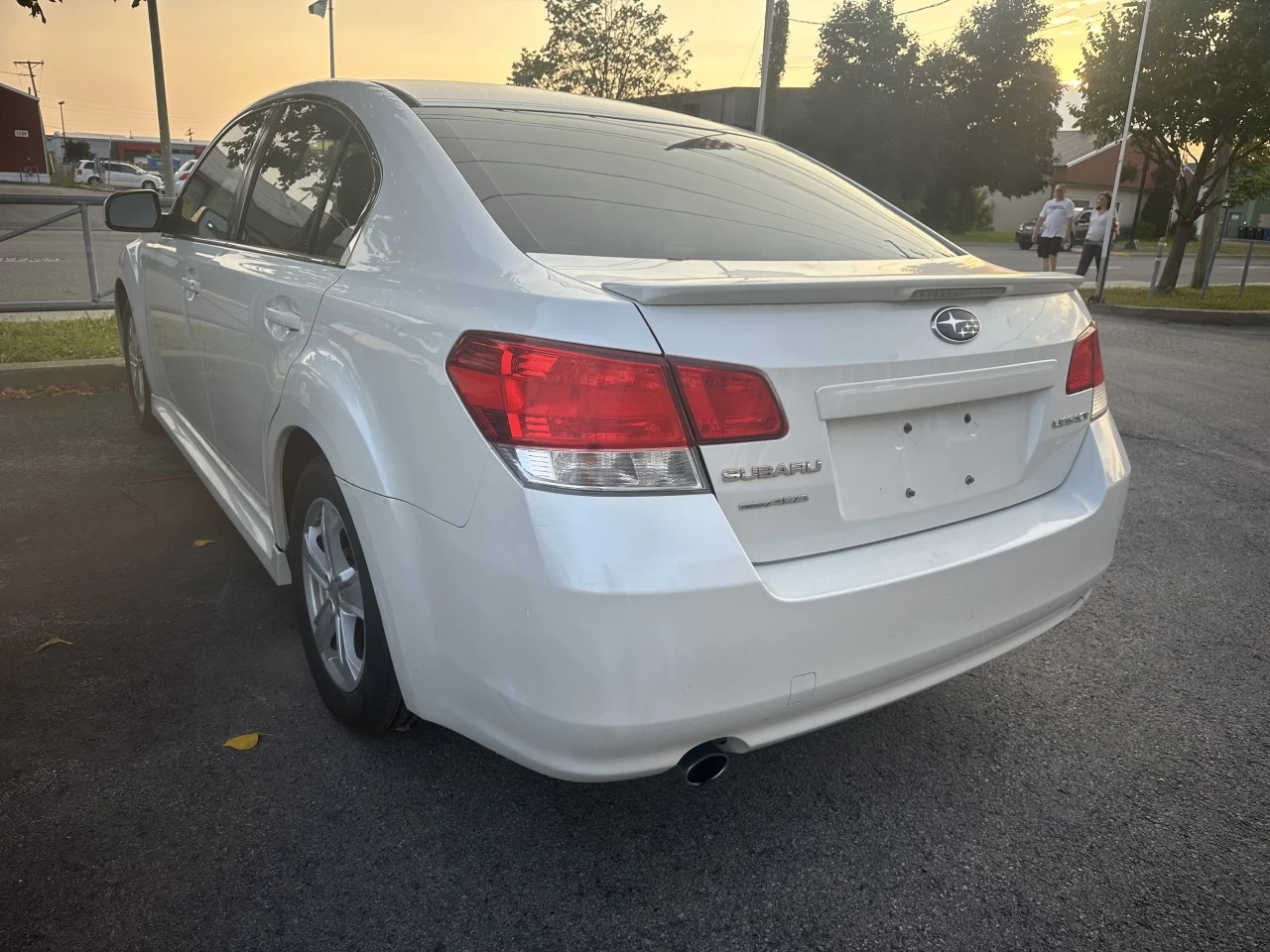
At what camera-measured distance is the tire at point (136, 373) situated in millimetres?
4957

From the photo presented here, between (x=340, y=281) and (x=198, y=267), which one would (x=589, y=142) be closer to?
(x=340, y=281)

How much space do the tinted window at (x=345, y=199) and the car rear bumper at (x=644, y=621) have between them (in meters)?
0.74

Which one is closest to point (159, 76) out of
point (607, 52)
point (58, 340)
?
point (58, 340)

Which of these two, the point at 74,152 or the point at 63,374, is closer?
the point at 63,374

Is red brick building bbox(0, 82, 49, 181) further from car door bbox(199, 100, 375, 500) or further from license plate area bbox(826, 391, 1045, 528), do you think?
license plate area bbox(826, 391, 1045, 528)

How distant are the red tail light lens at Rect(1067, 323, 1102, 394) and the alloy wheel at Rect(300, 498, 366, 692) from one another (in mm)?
1768

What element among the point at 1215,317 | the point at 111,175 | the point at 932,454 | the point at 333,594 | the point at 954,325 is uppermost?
the point at 954,325

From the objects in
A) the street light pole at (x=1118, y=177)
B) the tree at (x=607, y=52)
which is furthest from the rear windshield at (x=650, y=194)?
the tree at (x=607, y=52)

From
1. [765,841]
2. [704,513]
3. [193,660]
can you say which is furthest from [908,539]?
[193,660]

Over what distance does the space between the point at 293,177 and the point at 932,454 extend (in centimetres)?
206

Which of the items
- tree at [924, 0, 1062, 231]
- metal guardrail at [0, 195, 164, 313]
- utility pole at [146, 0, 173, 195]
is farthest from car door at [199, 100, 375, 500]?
tree at [924, 0, 1062, 231]

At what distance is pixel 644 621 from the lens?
1686 millimetres

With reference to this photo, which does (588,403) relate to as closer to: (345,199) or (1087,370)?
(345,199)

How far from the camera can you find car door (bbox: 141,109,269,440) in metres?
3.42
